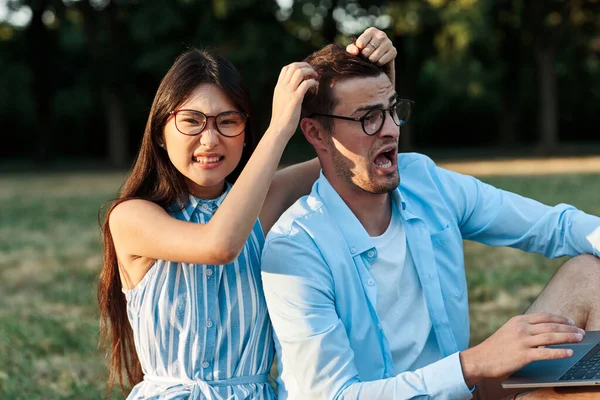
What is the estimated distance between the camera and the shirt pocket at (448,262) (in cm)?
312

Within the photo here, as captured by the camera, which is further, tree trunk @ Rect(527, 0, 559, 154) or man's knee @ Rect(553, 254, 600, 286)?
tree trunk @ Rect(527, 0, 559, 154)

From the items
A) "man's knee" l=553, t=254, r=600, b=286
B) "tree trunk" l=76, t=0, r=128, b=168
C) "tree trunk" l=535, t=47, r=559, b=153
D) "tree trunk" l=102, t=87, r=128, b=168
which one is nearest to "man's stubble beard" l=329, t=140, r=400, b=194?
"man's knee" l=553, t=254, r=600, b=286

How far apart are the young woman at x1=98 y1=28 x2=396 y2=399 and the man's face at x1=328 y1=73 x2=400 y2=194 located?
141 millimetres

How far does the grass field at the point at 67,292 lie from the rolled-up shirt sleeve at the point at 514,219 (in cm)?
176

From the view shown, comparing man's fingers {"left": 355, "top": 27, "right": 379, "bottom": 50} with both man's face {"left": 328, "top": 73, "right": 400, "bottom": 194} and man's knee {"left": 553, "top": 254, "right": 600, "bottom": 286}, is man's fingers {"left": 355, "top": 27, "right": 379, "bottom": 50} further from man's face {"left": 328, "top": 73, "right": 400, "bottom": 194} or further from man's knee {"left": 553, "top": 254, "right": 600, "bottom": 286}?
man's knee {"left": 553, "top": 254, "right": 600, "bottom": 286}

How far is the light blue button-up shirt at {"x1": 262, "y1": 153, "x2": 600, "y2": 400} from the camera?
264 cm

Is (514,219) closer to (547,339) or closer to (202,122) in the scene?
(547,339)

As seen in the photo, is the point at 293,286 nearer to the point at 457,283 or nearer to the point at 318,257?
the point at 318,257

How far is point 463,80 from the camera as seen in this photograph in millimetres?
27594

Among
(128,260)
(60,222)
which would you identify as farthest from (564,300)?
(60,222)

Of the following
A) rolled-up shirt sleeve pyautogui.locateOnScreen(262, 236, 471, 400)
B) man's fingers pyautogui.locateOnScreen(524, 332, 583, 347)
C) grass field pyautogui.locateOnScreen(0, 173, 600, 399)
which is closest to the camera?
man's fingers pyautogui.locateOnScreen(524, 332, 583, 347)

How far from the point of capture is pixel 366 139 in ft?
9.98

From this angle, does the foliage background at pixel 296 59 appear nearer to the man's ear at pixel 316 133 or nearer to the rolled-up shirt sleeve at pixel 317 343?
the man's ear at pixel 316 133

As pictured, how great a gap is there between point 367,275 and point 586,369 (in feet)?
2.59
